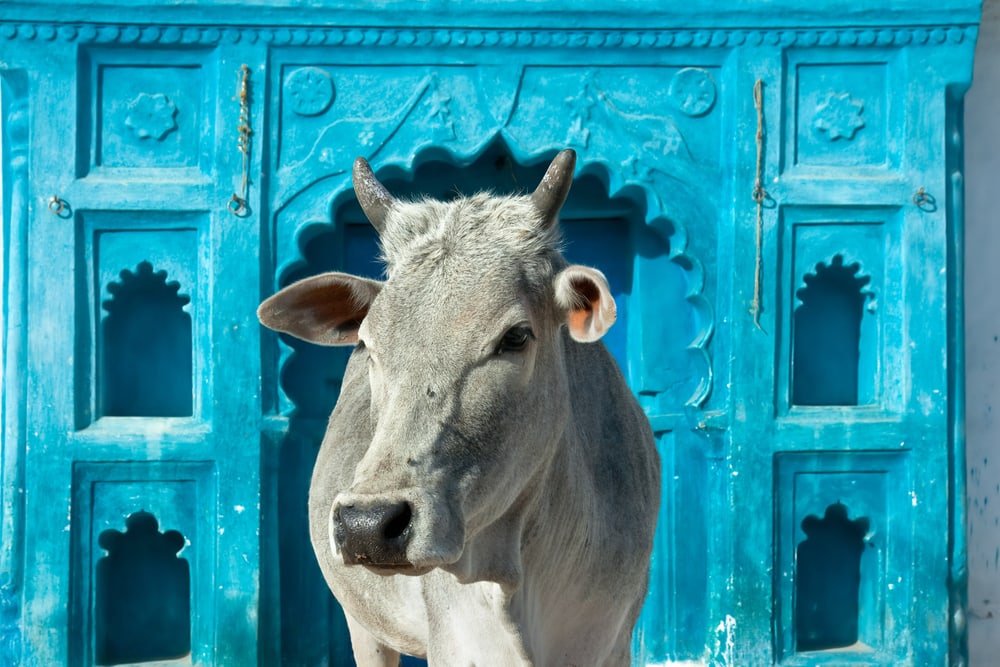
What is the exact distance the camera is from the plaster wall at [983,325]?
5.34 metres

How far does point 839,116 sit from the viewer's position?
16.6ft

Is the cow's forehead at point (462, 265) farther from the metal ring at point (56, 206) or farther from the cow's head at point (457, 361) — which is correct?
the metal ring at point (56, 206)

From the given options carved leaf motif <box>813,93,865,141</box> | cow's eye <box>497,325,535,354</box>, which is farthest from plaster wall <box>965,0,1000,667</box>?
cow's eye <box>497,325,535,354</box>

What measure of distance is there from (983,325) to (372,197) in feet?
12.1

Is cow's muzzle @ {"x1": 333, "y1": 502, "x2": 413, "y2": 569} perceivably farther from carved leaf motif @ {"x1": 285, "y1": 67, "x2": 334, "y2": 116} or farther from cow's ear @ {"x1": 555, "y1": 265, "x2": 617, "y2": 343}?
carved leaf motif @ {"x1": 285, "y1": 67, "x2": 334, "y2": 116}

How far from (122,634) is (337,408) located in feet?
6.78

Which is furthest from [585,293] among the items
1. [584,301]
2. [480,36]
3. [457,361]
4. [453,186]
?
[480,36]

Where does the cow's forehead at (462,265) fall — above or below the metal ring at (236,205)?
below

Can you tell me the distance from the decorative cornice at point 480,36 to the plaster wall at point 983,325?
0.48 meters

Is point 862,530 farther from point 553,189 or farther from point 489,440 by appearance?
point 489,440

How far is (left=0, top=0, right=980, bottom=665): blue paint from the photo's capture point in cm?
488

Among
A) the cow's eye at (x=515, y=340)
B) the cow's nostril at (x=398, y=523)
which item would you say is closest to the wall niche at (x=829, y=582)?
the cow's eye at (x=515, y=340)

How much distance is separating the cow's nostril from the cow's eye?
1.29 feet

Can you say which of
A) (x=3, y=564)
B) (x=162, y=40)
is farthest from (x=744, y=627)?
(x=162, y=40)
